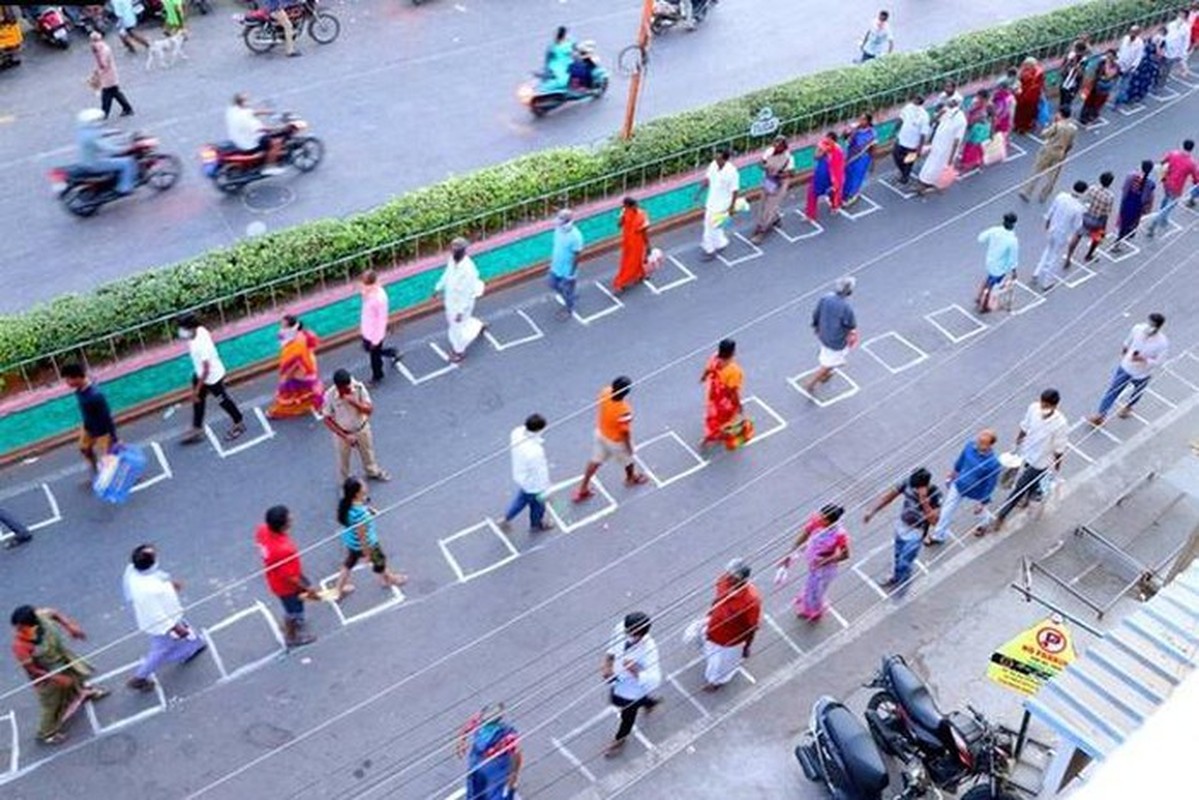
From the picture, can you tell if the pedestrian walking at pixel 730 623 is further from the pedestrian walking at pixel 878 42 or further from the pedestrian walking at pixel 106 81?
the pedestrian walking at pixel 878 42

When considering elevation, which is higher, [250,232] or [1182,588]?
[1182,588]

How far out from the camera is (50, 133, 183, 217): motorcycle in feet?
44.3

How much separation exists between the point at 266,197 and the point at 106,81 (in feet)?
8.70

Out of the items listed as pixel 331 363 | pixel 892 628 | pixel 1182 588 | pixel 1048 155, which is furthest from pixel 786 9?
pixel 1182 588

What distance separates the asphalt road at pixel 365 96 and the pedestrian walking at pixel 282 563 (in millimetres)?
5327

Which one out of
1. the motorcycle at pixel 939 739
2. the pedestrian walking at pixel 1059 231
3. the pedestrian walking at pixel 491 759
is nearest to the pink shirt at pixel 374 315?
the pedestrian walking at pixel 491 759

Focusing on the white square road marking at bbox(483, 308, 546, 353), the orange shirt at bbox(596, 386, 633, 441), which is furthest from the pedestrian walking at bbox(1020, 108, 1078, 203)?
the orange shirt at bbox(596, 386, 633, 441)

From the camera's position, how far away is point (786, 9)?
19.9 metres

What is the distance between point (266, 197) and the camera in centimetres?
1427

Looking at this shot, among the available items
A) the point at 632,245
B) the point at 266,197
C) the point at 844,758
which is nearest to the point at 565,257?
the point at 632,245

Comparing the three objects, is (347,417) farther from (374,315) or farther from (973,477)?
(973,477)

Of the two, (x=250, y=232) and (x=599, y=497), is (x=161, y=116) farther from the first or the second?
(x=599, y=497)

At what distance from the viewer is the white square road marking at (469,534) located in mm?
10070

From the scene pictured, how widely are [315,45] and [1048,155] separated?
986 cm
